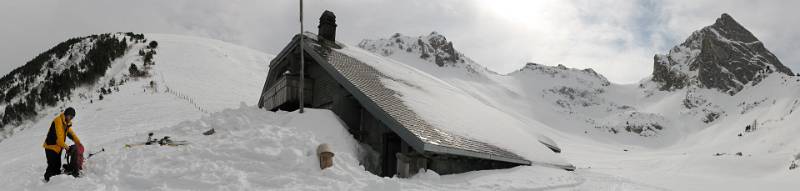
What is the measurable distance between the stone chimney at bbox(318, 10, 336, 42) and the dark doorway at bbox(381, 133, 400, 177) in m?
8.92

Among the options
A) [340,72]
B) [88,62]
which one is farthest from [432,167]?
[88,62]

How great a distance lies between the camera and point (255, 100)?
100 ft

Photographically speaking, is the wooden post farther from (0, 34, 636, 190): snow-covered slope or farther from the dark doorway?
the dark doorway

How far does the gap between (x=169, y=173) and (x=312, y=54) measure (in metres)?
6.74

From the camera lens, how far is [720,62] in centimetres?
10919

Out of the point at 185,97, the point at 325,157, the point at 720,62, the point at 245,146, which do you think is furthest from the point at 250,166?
the point at 720,62

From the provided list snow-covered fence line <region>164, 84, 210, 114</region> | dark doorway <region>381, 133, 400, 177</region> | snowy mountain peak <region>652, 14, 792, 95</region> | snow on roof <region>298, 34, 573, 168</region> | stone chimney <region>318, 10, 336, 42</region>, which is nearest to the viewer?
snow on roof <region>298, 34, 573, 168</region>

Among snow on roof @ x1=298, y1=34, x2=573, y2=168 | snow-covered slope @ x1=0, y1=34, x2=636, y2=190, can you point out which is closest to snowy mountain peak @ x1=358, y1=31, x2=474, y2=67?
snow on roof @ x1=298, y1=34, x2=573, y2=168

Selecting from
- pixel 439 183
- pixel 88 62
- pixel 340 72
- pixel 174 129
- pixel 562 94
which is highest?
pixel 562 94

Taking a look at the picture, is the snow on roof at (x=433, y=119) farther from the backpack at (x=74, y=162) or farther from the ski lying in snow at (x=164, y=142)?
the backpack at (x=74, y=162)

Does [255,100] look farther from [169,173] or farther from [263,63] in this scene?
[169,173]

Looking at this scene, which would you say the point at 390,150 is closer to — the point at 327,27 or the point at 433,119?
the point at 433,119

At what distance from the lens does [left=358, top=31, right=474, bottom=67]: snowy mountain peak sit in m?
126

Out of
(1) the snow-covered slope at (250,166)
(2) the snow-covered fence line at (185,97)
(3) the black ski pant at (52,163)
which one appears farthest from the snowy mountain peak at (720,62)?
(3) the black ski pant at (52,163)
